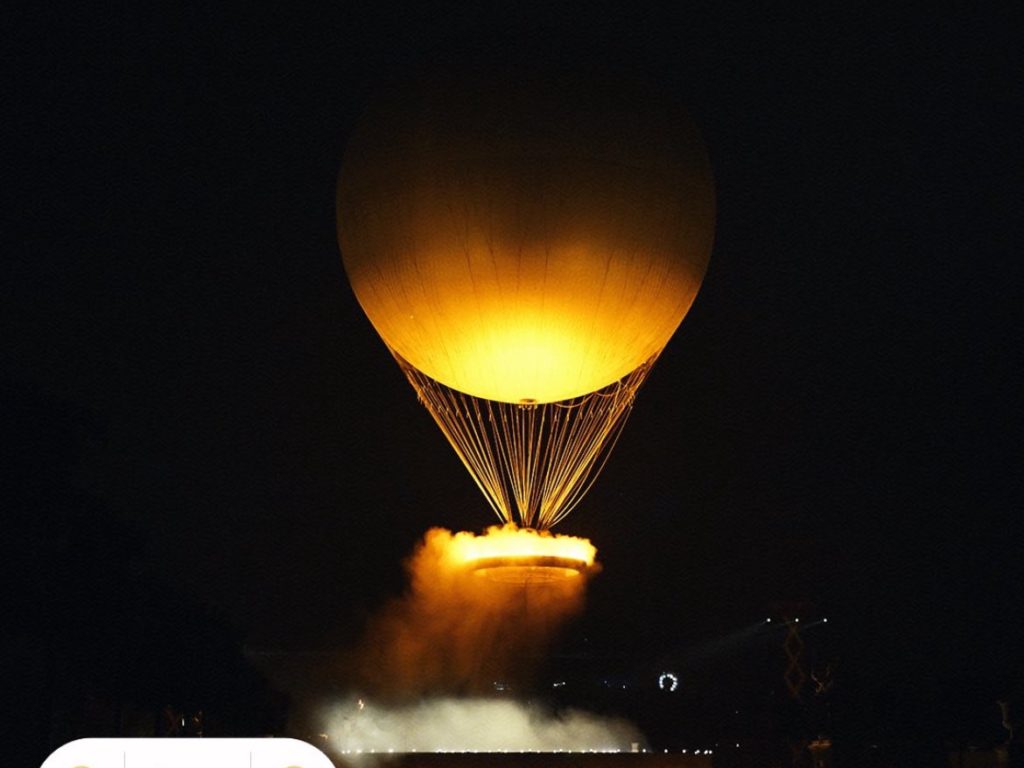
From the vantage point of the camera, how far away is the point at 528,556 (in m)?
24.0

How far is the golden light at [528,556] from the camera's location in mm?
24094

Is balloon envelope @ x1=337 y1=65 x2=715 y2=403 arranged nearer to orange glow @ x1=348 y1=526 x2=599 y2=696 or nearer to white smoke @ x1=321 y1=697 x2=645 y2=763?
orange glow @ x1=348 y1=526 x2=599 y2=696

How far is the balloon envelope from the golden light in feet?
10.1

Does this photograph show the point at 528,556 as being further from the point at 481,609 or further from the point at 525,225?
the point at 481,609

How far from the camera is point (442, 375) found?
23.0 meters

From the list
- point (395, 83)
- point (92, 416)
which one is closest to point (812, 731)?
point (395, 83)

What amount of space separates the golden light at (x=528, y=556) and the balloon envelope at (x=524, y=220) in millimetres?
3073

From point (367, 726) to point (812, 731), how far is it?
2396 inches

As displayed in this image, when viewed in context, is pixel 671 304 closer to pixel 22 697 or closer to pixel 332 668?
pixel 22 697

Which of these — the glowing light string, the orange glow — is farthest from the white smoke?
the glowing light string

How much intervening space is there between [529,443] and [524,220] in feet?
17.7

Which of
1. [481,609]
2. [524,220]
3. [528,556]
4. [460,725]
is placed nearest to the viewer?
[524,220]

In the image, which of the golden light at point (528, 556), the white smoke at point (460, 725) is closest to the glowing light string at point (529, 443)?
the golden light at point (528, 556)

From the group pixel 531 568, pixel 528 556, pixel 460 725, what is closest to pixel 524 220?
pixel 528 556
